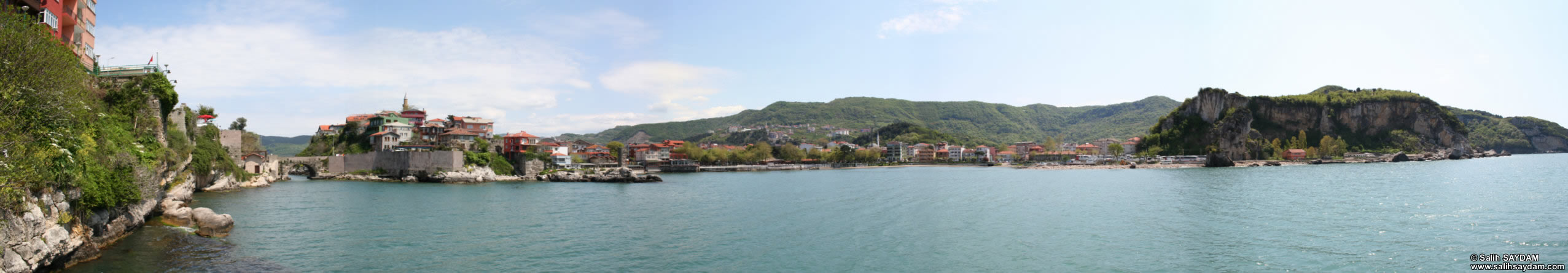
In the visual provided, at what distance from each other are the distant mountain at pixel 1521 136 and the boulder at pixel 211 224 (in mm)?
155194

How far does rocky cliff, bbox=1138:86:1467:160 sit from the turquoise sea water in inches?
2296

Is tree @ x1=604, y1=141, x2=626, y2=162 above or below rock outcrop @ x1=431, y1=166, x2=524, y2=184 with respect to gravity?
above

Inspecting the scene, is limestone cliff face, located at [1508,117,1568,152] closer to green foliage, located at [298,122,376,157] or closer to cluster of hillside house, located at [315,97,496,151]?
cluster of hillside house, located at [315,97,496,151]

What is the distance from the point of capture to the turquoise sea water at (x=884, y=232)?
12.5 m

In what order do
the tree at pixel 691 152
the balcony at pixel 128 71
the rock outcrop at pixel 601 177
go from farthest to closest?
the tree at pixel 691 152 → the rock outcrop at pixel 601 177 → the balcony at pixel 128 71

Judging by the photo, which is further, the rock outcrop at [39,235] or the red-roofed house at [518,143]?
the red-roofed house at [518,143]

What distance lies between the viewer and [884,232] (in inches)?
672

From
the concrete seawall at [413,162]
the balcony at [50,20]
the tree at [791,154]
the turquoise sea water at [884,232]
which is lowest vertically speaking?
the turquoise sea water at [884,232]

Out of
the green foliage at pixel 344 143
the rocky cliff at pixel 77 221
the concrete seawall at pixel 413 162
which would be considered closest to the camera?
the rocky cliff at pixel 77 221

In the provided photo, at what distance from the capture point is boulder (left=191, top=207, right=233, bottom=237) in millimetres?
15312

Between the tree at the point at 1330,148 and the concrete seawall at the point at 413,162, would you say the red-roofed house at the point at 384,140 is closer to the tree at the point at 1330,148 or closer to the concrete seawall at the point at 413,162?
the concrete seawall at the point at 413,162

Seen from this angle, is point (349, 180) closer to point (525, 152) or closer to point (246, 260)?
point (525, 152)

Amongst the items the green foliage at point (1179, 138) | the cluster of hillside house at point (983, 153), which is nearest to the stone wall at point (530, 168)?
the cluster of hillside house at point (983, 153)

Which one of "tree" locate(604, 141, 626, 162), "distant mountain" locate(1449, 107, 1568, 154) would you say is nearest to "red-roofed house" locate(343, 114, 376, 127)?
"tree" locate(604, 141, 626, 162)
